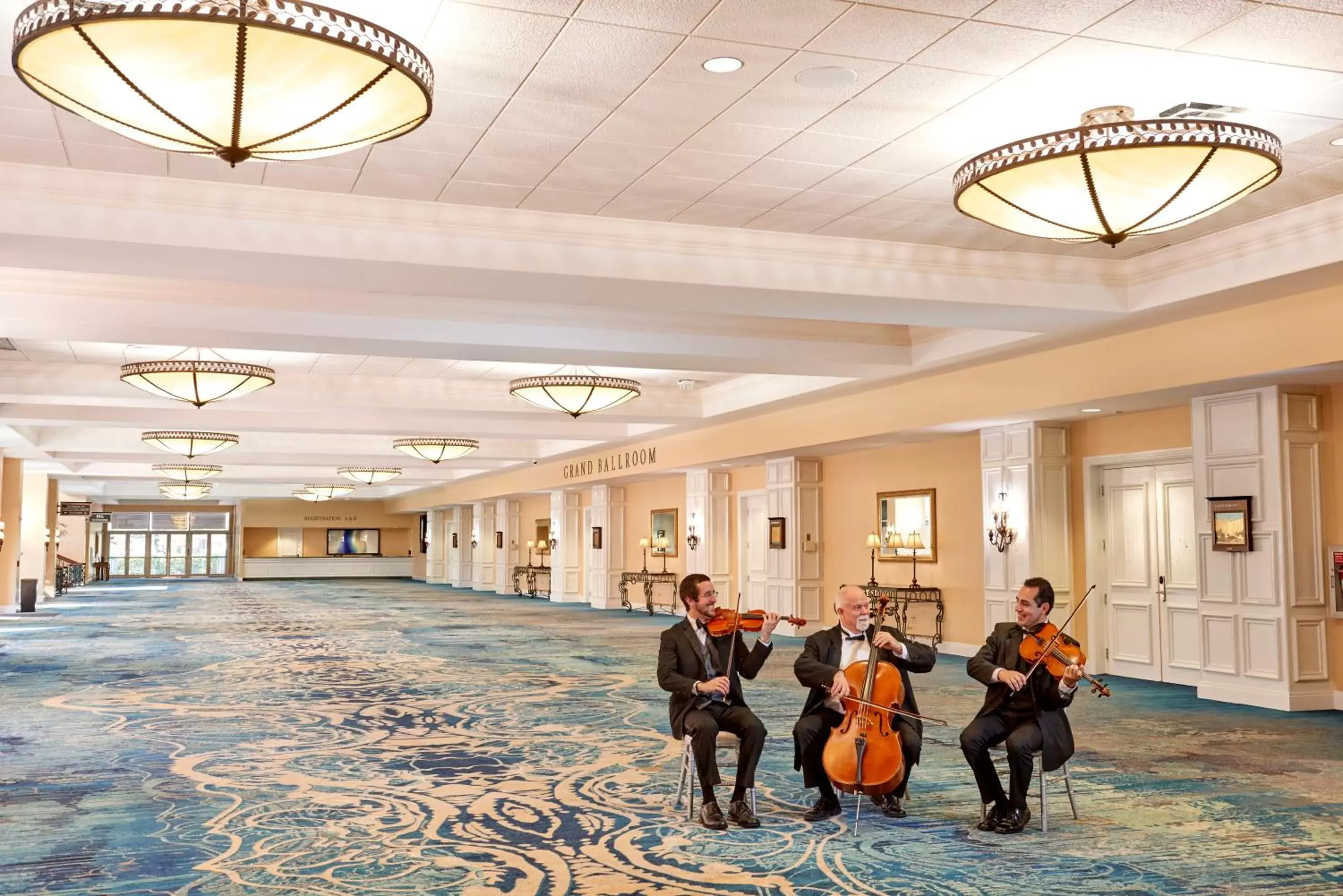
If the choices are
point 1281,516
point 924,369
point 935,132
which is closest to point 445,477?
point 924,369

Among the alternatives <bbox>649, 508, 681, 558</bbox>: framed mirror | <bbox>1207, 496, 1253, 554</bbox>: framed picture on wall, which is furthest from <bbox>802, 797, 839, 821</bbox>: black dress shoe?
<bbox>649, 508, 681, 558</bbox>: framed mirror

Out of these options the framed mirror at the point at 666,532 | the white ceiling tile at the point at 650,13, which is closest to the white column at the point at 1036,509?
the white ceiling tile at the point at 650,13

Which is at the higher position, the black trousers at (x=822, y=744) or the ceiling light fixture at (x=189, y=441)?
the ceiling light fixture at (x=189, y=441)

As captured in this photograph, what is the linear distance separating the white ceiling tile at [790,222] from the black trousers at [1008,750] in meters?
3.43

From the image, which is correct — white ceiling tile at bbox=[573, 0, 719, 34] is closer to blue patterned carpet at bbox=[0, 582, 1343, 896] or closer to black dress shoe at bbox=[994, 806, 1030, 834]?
→ blue patterned carpet at bbox=[0, 582, 1343, 896]

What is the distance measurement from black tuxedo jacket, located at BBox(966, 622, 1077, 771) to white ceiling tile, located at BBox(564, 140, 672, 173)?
283cm

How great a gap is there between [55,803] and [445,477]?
2375cm

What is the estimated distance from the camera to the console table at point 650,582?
2178 cm

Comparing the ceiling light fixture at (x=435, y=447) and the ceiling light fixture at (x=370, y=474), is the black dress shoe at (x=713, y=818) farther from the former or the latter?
the ceiling light fixture at (x=370, y=474)

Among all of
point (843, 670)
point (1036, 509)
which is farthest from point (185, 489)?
point (843, 670)

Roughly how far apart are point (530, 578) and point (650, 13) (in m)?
24.6

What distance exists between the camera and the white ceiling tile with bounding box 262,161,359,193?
20.9 feet

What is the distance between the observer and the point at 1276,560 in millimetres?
9477

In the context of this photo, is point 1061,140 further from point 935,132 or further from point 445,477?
point 445,477
